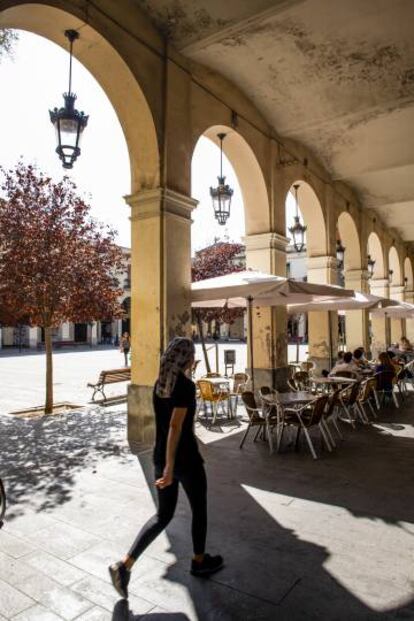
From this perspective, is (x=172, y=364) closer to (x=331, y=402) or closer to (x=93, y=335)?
(x=331, y=402)

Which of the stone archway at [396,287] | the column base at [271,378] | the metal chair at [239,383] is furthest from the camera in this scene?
the stone archway at [396,287]

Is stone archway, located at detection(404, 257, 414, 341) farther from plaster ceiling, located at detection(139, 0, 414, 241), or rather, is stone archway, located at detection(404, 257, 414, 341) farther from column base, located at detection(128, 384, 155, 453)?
column base, located at detection(128, 384, 155, 453)

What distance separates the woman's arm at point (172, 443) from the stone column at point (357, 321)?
13.2m

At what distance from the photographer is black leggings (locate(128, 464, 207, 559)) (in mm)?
2715

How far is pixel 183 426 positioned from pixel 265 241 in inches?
285

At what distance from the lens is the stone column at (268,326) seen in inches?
366

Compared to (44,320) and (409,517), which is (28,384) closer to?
(44,320)

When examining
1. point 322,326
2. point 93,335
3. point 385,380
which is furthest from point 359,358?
point 93,335

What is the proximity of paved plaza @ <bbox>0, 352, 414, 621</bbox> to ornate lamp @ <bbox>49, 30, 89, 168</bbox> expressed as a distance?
3.57 meters

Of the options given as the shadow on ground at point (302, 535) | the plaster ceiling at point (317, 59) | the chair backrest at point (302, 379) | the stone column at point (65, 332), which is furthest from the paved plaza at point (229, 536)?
the stone column at point (65, 332)

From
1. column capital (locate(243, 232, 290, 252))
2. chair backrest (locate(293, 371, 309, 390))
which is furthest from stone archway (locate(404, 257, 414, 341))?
chair backrest (locate(293, 371, 309, 390))

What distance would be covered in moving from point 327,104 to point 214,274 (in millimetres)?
7246

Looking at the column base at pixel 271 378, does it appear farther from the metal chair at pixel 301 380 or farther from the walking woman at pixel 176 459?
the walking woman at pixel 176 459

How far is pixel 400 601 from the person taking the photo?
2568 millimetres
